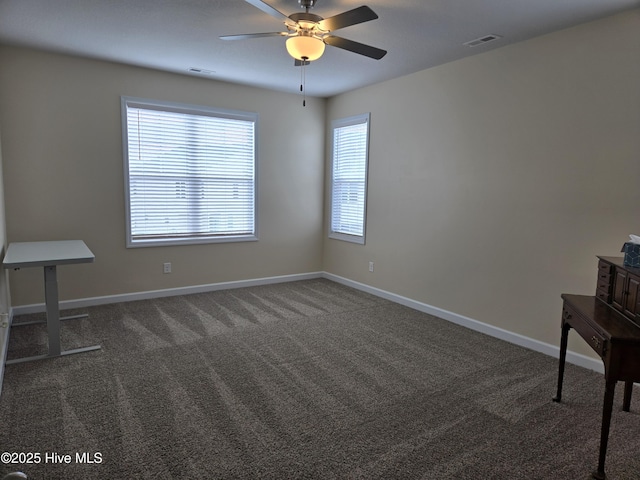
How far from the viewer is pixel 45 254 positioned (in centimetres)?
323

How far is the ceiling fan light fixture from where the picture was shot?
2639mm

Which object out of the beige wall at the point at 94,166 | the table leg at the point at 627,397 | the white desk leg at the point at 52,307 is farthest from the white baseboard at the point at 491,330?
the white desk leg at the point at 52,307

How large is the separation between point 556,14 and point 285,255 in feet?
13.5

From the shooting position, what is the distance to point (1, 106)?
3879 mm

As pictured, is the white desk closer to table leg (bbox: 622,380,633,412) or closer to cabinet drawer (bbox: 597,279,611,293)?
cabinet drawer (bbox: 597,279,611,293)

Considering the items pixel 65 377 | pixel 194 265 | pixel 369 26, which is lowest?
pixel 65 377

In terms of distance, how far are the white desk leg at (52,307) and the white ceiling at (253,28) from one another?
6.46 feet

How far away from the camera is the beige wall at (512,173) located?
2996 mm

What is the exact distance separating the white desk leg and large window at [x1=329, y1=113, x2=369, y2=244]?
3522mm

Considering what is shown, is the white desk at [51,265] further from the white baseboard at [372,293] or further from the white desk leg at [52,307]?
the white baseboard at [372,293]

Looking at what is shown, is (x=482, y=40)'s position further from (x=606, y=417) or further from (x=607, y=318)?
(x=606, y=417)

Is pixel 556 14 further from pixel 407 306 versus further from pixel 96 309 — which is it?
pixel 96 309

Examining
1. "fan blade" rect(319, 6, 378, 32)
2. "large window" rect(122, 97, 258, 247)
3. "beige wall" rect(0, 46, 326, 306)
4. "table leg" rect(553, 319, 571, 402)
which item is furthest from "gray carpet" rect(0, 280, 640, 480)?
"fan blade" rect(319, 6, 378, 32)

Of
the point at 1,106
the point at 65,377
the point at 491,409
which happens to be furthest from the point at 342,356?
the point at 1,106
